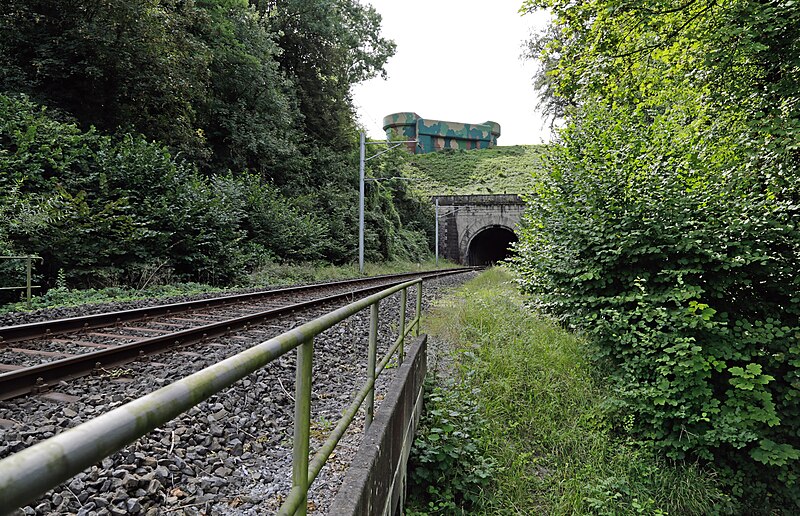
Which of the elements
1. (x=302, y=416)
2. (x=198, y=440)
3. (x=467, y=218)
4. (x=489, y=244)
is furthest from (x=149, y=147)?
(x=489, y=244)

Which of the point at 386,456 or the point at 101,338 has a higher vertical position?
the point at 101,338

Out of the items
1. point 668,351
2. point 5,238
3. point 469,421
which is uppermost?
point 5,238

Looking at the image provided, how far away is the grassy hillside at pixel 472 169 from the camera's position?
170 ft

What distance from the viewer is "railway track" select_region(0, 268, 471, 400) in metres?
4.02

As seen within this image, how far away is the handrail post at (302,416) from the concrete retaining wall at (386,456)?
0.68 metres

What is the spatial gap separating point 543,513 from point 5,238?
9.75 meters

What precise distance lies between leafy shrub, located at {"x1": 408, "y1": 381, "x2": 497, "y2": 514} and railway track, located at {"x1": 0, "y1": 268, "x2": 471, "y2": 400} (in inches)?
119

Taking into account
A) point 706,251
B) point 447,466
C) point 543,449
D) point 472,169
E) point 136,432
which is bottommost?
point 543,449

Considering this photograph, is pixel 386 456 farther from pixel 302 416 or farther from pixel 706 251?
pixel 706 251

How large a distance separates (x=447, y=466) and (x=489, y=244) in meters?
46.9

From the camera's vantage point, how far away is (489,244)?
165 ft

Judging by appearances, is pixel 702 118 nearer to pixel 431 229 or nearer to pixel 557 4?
pixel 557 4

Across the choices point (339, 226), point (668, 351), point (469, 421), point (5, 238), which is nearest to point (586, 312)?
point (668, 351)

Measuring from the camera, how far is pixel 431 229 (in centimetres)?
4219
